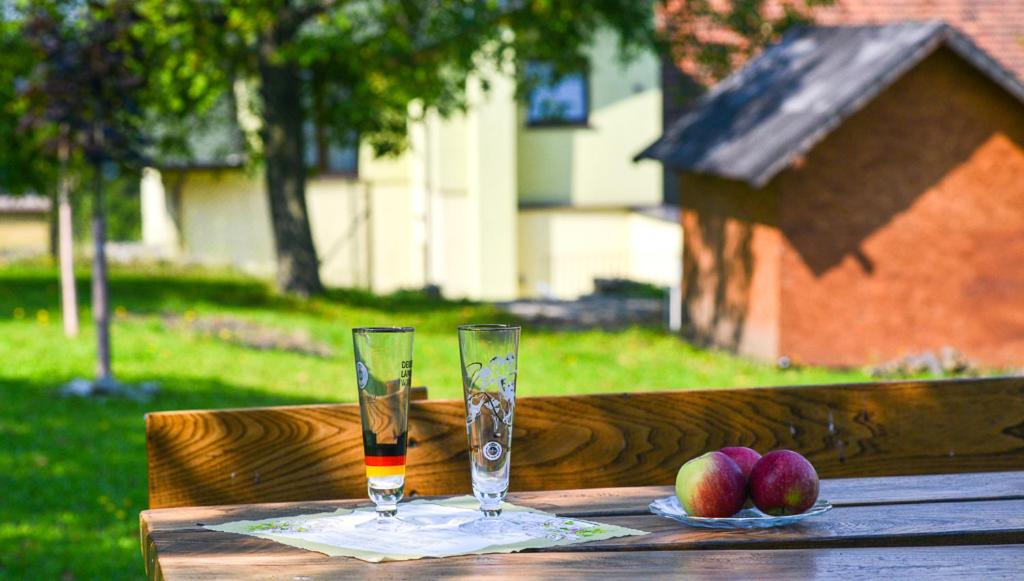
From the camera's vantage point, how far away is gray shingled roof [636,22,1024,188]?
14172mm

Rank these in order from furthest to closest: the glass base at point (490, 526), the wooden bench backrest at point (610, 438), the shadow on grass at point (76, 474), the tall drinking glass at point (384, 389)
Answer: the shadow on grass at point (76, 474), the wooden bench backrest at point (610, 438), the glass base at point (490, 526), the tall drinking glass at point (384, 389)

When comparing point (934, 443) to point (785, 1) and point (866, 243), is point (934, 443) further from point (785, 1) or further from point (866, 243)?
point (785, 1)

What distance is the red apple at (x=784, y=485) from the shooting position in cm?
243

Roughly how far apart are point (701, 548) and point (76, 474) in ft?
22.3

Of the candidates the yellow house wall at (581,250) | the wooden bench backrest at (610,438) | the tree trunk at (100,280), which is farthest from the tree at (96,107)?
the yellow house wall at (581,250)

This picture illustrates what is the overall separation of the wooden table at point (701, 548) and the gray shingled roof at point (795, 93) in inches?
447

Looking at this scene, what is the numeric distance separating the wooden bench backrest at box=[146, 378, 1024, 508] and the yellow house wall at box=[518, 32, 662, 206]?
2394cm

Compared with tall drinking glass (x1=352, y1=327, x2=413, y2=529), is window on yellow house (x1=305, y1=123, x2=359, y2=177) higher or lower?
higher

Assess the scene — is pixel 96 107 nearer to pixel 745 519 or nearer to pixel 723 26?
pixel 723 26

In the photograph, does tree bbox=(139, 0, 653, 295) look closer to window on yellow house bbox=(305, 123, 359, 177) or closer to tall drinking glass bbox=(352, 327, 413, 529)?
window on yellow house bbox=(305, 123, 359, 177)

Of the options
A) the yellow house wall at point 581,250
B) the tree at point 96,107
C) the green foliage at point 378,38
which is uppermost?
the green foliage at point 378,38

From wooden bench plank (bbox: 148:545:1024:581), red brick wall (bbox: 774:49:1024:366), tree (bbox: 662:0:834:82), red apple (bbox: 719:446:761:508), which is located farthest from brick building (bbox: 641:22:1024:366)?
wooden bench plank (bbox: 148:545:1024:581)

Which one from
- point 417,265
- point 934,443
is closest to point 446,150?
point 417,265

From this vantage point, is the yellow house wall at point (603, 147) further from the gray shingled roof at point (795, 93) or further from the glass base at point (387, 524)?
the glass base at point (387, 524)
